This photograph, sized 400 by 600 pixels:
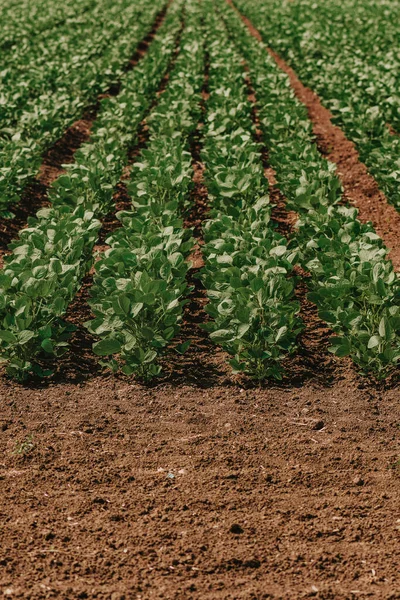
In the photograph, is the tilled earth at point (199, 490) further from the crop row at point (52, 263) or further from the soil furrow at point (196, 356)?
the crop row at point (52, 263)

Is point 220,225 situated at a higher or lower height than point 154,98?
higher

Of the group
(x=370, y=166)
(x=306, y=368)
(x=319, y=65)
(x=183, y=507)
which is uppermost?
(x=183, y=507)

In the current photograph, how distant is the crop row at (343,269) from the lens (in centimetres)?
506

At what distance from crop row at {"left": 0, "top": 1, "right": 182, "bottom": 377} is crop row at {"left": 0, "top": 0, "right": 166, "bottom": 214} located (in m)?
0.59

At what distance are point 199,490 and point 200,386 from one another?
1097 millimetres

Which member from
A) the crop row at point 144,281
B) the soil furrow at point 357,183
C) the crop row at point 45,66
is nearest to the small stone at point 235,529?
the crop row at point 144,281

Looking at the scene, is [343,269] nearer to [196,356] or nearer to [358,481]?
[196,356]

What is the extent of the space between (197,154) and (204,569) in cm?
769

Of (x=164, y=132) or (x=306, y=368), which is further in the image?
(x=164, y=132)

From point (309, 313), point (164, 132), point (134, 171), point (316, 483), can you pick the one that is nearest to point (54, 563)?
point (316, 483)

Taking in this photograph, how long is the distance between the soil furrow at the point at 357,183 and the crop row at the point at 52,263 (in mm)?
2845

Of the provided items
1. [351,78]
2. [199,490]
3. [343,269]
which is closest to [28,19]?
[351,78]

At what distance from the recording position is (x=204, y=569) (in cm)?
357

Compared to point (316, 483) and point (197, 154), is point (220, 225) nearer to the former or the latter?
point (316, 483)
